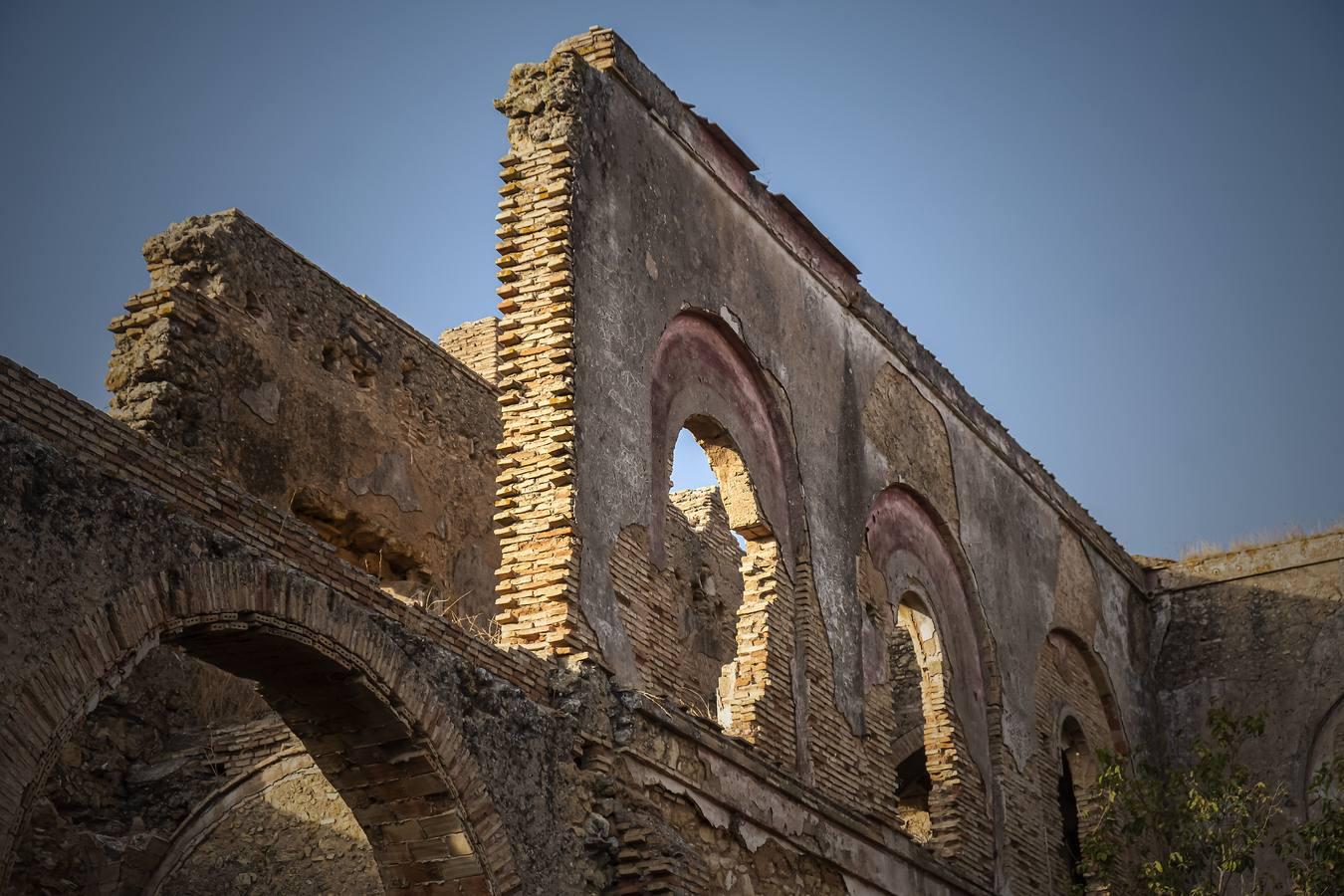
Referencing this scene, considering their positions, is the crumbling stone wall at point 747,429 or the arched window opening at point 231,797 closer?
the arched window opening at point 231,797

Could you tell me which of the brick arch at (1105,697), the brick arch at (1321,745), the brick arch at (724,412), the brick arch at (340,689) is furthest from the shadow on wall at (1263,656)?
the brick arch at (340,689)

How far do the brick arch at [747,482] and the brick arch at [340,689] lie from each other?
2.70 metres

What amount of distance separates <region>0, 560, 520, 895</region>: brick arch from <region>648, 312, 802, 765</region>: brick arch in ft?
8.85

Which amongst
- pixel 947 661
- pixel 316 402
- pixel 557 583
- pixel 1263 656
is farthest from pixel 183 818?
pixel 1263 656

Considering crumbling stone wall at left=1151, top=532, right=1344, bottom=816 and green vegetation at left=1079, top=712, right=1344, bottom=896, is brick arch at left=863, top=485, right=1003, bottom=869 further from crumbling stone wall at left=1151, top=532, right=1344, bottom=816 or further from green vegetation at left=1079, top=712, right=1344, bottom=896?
crumbling stone wall at left=1151, top=532, right=1344, bottom=816

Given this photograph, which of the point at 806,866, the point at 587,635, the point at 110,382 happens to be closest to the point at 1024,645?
A: the point at 806,866

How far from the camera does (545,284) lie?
9.78m

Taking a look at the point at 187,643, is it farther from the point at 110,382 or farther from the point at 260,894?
the point at 110,382

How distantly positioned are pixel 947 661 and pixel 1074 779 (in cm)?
323

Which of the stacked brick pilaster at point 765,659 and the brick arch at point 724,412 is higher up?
the brick arch at point 724,412

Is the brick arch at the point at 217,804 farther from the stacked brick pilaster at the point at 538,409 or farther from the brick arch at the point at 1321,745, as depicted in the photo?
the brick arch at the point at 1321,745

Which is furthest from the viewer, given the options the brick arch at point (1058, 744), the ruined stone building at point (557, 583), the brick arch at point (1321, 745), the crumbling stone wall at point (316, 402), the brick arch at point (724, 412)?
the brick arch at point (1321, 745)

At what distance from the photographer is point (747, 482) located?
11328mm

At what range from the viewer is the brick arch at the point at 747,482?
419 inches
